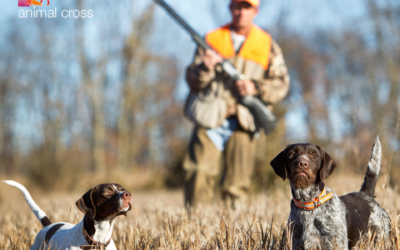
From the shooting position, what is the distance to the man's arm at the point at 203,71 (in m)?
5.06

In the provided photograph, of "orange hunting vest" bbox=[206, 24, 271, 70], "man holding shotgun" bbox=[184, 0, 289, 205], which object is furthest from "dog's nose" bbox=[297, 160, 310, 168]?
"orange hunting vest" bbox=[206, 24, 271, 70]

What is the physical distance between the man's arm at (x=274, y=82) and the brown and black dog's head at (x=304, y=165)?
274 centimetres

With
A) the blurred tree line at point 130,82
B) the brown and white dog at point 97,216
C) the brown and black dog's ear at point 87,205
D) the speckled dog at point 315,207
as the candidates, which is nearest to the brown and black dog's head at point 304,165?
the speckled dog at point 315,207

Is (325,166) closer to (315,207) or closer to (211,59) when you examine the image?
(315,207)

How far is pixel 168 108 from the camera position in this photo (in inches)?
1282

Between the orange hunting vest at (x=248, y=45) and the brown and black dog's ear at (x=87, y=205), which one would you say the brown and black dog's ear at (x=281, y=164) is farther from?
the orange hunting vest at (x=248, y=45)

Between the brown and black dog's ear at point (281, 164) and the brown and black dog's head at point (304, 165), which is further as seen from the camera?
the brown and black dog's ear at point (281, 164)

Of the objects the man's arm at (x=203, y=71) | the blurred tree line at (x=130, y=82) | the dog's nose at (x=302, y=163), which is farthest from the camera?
the blurred tree line at (x=130, y=82)

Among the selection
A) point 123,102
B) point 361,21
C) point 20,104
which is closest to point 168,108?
point 123,102

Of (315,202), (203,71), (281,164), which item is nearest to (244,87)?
(203,71)

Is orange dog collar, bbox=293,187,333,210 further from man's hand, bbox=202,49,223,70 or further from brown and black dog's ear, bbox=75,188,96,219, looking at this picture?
man's hand, bbox=202,49,223,70

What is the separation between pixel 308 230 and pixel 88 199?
1.31 metres

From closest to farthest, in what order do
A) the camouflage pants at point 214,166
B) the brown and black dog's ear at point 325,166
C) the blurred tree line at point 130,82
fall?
the brown and black dog's ear at point 325,166 < the camouflage pants at point 214,166 < the blurred tree line at point 130,82

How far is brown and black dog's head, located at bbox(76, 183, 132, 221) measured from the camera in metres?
2.30
